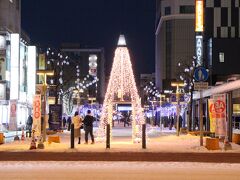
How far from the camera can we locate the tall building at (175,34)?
600 feet

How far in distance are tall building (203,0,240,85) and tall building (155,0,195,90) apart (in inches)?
2849

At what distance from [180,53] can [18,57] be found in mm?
119709

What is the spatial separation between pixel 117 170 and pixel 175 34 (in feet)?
549

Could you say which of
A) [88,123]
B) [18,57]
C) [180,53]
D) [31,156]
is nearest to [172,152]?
[31,156]

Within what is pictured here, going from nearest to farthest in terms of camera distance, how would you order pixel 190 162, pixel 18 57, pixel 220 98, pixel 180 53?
pixel 190 162
pixel 220 98
pixel 18 57
pixel 180 53

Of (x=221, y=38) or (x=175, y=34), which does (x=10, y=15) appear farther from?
(x=175, y=34)

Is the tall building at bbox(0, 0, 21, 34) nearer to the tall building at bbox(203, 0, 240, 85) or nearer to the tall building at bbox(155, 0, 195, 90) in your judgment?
the tall building at bbox(203, 0, 240, 85)

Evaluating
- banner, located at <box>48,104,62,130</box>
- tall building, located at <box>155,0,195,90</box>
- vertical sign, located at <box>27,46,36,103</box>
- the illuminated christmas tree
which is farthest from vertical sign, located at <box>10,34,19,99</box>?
tall building, located at <box>155,0,195,90</box>

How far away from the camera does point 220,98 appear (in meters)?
30.8

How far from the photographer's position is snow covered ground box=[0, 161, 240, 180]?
59.5 feet

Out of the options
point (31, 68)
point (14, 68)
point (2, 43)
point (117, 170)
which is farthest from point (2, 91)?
point (117, 170)

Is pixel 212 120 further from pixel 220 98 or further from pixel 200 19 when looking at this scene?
pixel 200 19

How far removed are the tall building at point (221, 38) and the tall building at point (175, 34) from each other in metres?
72.4

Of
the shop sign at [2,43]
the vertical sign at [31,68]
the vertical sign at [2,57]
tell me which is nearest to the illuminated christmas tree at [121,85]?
the vertical sign at [2,57]
